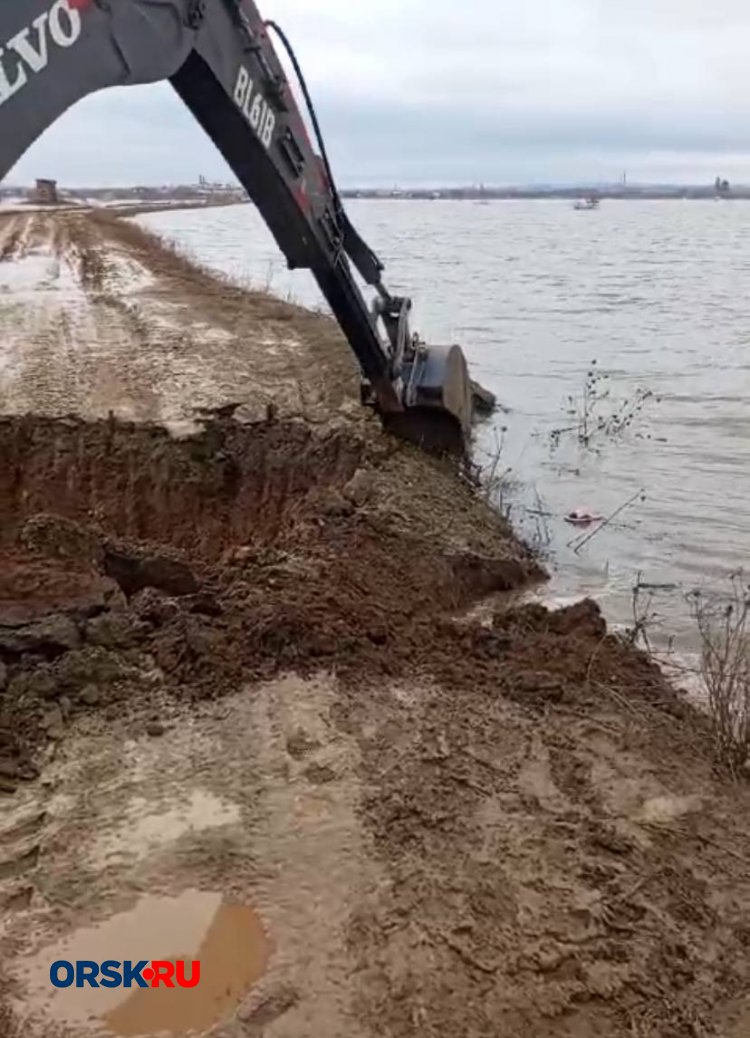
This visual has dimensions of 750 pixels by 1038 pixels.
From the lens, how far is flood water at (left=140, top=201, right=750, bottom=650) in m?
8.55

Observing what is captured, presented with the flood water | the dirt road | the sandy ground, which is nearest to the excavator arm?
the dirt road

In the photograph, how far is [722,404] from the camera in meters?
14.6

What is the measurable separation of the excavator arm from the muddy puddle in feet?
7.57

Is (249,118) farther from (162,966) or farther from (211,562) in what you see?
(162,966)

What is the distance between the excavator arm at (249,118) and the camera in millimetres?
3555

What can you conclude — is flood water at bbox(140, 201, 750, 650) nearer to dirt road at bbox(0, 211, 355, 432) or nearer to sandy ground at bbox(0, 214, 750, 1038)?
sandy ground at bbox(0, 214, 750, 1038)

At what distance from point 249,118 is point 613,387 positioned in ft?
34.5

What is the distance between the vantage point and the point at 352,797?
4.07 m

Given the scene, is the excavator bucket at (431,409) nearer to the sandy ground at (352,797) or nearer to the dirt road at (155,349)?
the dirt road at (155,349)

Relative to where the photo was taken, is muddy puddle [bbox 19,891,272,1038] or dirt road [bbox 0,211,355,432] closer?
muddy puddle [bbox 19,891,272,1038]

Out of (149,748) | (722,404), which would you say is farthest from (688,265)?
(149,748)

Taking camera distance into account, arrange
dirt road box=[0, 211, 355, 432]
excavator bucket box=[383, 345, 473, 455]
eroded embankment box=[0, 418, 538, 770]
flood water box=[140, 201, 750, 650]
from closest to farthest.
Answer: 1. eroded embankment box=[0, 418, 538, 770]
2. flood water box=[140, 201, 750, 650]
3. excavator bucket box=[383, 345, 473, 455]
4. dirt road box=[0, 211, 355, 432]

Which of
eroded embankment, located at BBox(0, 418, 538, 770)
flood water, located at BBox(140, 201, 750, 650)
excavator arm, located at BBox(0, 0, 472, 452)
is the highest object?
excavator arm, located at BBox(0, 0, 472, 452)

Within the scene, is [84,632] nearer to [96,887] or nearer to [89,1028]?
[96,887]
